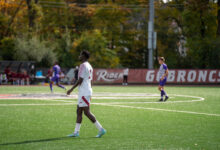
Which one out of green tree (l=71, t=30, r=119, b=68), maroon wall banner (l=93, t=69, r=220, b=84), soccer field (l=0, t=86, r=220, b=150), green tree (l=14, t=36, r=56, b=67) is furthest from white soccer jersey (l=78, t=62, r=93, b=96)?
green tree (l=71, t=30, r=119, b=68)

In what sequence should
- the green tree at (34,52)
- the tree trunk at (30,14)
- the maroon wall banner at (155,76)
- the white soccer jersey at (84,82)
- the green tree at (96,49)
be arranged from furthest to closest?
the tree trunk at (30,14), the green tree at (96,49), the green tree at (34,52), the maroon wall banner at (155,76), the white soccer jersey at (84,82)

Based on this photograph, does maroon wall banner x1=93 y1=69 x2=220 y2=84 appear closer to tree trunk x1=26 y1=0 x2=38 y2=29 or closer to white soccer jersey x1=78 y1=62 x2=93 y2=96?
tree trunk x1=26 y1=0 x2=38 y2=29

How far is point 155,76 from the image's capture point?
43250mm

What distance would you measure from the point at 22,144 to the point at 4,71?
34.1 m

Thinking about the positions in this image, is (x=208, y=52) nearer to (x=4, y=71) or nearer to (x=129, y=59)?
(x=129, y=59)

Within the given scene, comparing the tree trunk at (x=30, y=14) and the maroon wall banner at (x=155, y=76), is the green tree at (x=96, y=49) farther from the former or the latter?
the tree trunk at (x=30, y=14)

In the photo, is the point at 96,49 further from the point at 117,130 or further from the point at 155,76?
the point at 117,130

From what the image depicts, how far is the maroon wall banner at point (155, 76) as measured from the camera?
1699 inches

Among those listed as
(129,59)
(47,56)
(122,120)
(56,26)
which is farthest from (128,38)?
(122,120)

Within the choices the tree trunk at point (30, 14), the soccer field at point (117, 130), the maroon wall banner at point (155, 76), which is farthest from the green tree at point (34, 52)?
the soccer field at point (117, 130)

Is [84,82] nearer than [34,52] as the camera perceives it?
Yes

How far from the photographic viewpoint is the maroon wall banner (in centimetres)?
4316

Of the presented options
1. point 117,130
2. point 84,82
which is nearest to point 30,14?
point 117,130

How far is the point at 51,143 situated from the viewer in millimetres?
8469
